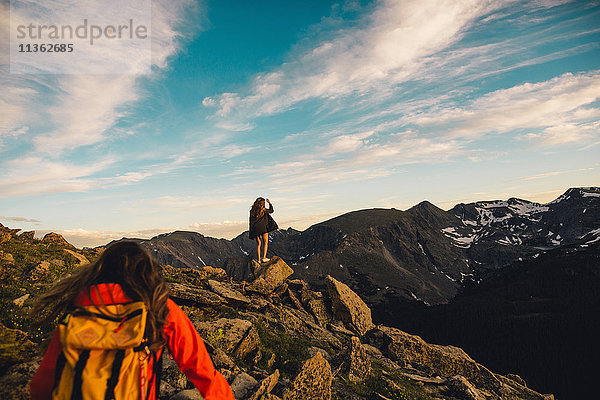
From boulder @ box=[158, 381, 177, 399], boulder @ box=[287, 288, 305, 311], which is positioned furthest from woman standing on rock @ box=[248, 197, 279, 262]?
boulder @ box=[158, 381, 177, 399]

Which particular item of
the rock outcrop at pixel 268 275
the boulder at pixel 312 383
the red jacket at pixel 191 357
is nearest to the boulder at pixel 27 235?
the rock outcrop at pixel 268 275

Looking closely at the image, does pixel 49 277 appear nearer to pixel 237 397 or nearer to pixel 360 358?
pixel 237 397

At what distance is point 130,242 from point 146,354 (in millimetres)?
1589

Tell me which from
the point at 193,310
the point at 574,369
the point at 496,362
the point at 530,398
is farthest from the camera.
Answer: the point at 496,362

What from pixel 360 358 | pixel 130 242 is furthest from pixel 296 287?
pixel 130 242

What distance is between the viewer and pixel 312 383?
37.9ft

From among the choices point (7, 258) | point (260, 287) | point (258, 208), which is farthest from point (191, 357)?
point (7, 258)

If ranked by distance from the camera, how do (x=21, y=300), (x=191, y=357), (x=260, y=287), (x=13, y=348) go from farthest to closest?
(x=260, y=287) → (x=21, y=300) → (x=13, y=348) → (x=191, y=357)

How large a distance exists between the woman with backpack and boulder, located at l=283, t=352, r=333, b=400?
7.45 m

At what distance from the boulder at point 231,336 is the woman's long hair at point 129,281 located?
9.85 m

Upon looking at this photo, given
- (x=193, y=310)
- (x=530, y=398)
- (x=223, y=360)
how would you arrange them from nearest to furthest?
(x=223, y=360)
(x=193, y=310)
(x=530, y=398)

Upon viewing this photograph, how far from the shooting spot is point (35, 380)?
3.82 metres

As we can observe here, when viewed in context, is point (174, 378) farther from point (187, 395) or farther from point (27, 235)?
point (27, 235)

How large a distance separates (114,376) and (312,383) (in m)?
9.77
